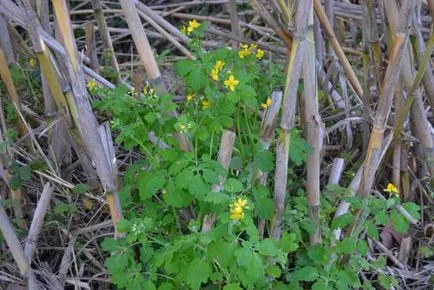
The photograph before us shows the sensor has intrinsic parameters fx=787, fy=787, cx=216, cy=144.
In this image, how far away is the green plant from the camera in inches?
61.9

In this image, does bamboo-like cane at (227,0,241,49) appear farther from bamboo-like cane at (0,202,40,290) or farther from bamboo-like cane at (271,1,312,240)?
bamboo-like cane at (0,202,40,290)

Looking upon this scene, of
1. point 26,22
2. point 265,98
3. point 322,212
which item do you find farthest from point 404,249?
point 26,22

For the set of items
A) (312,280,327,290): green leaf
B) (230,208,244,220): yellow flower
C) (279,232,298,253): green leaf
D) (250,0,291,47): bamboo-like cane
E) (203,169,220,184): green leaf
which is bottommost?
(312,280,327,290): green leaf

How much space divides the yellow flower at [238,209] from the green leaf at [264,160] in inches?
5.5

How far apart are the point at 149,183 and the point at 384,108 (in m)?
0.51

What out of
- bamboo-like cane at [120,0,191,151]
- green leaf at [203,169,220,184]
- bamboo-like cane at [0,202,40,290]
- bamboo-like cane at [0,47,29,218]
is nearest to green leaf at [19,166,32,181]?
bamboo-like cane at [0,47,29,218]

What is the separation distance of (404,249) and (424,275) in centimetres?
8

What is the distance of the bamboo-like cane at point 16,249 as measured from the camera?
1.80 metres

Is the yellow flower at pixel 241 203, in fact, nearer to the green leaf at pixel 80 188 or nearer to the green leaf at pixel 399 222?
the green leaf at pixel 399 222

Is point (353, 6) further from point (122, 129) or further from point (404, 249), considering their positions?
point (122, 129)

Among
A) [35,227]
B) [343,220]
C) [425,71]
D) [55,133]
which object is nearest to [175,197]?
[343,220]

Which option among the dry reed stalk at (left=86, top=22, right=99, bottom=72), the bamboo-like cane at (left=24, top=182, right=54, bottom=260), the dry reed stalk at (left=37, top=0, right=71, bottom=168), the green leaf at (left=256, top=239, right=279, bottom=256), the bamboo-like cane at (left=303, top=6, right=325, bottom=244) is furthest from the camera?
the dry reed stalk at (left=86, top=22, right=99, bottom=72)

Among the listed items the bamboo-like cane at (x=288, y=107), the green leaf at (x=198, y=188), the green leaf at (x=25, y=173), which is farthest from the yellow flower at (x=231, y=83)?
the green leaf at (x=25, y=173)

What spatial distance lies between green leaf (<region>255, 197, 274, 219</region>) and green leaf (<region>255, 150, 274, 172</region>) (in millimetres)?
66
